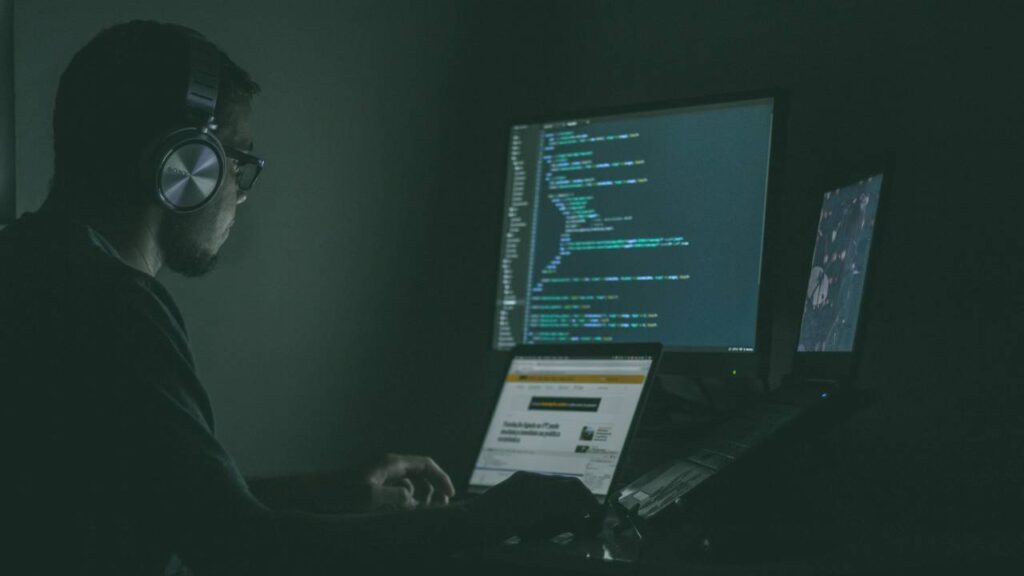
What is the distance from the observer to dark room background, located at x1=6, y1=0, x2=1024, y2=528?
131 cm

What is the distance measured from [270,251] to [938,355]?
1.08 meters

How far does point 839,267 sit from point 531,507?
0.54m

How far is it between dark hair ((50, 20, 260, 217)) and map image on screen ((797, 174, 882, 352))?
778 millimetres

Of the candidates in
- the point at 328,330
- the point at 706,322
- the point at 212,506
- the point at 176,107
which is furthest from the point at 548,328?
the point at 212,506

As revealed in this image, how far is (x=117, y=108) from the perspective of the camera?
1063 mm

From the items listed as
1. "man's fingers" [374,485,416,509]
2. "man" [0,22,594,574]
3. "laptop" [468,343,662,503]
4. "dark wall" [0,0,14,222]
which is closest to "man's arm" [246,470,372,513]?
"man's fingers" [374,485,416,509]

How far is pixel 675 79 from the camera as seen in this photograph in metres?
1.76

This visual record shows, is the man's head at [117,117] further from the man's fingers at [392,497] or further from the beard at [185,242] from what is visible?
the man's fingers at [392,497]

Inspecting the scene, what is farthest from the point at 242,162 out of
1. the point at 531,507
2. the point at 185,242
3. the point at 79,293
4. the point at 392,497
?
the point at 531,507

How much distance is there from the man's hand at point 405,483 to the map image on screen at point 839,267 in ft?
1.72

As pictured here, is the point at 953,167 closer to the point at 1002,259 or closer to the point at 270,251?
the point at 1002,259

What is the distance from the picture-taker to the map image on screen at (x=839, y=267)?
112 centimetres

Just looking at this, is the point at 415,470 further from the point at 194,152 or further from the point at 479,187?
the point at 479,187

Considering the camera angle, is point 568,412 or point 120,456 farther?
point 568,412
